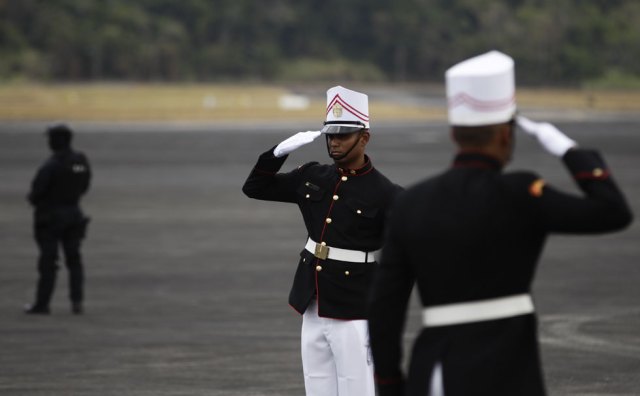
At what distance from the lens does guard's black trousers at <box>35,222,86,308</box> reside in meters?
12.3

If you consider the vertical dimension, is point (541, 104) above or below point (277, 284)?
below

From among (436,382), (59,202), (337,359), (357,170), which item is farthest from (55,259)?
(436,382)

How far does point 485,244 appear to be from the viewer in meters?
3.70

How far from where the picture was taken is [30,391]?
8.73 metres

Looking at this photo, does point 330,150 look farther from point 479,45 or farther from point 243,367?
point 479,45

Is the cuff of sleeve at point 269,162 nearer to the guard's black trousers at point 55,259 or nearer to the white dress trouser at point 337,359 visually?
the white dress trouser at point 337,359

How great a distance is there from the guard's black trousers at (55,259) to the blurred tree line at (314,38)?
94781mm

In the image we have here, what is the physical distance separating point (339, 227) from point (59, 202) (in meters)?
7.32

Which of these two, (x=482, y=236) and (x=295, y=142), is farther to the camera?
(x=295, y=142)

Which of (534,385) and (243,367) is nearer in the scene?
(534,385)

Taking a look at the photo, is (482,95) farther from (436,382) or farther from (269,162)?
(269,162)

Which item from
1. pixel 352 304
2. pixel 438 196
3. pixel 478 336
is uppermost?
pixel 438 196

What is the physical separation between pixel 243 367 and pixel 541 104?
242 feet

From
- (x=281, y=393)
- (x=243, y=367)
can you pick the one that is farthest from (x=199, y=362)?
(x=281, y=393)
